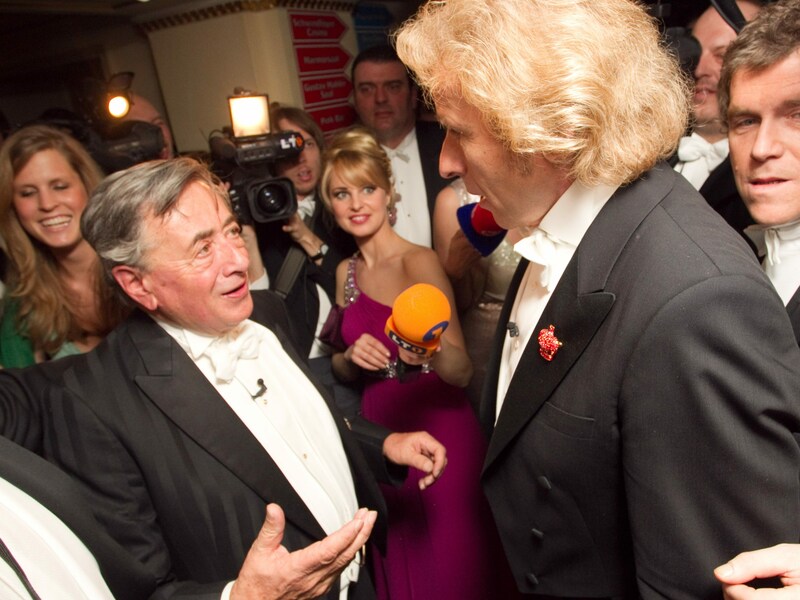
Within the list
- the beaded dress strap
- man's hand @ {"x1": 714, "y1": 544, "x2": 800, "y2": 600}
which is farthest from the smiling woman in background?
man's hand @ {"x1": 714, "y1": 544, "x2": 800, "y2": 600}

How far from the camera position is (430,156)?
2.79 meters

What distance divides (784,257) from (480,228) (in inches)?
32.3

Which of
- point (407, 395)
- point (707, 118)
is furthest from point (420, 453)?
point (707, 118)

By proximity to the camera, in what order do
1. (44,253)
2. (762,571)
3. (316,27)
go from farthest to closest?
(316,27) → (44,253) → (762,571)

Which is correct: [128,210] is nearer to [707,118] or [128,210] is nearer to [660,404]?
[660,404]

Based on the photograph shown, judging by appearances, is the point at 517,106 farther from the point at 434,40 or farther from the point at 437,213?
the point at 437,213

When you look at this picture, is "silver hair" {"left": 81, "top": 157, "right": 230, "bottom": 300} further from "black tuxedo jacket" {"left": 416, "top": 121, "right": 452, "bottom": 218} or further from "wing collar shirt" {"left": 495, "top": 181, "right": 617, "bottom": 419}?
"black tuxedo jacket" {"left": 416, "top": 121, "right": 452, "bottom": 218}

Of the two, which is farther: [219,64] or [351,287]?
[219,64]

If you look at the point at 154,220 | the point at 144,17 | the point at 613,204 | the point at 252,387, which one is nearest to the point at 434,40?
Answer: the point at 613,204

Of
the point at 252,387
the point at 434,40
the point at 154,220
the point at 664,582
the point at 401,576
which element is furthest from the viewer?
the point at 401,576

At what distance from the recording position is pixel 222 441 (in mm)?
1246

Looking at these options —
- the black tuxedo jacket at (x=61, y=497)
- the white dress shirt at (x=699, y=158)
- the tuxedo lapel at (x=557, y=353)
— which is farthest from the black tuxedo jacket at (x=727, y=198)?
the black tuxedo jacket at (x=61, y=497)

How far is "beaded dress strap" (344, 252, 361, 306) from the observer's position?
229 cm

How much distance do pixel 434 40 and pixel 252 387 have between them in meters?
0.96
